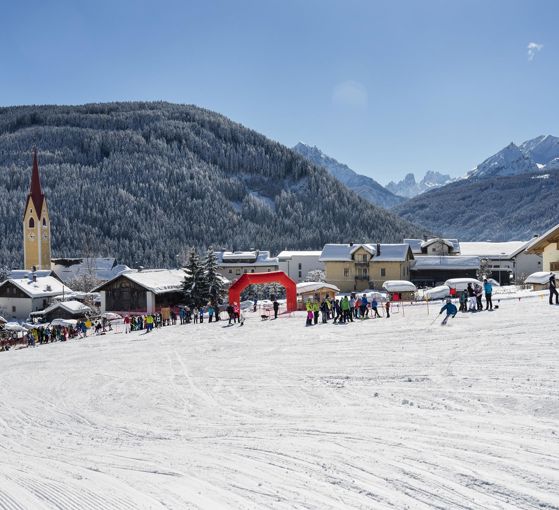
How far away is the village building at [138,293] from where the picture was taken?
162 ft

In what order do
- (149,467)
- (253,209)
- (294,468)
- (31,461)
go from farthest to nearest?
(253,209), (31,461), (149,467), (294,468)

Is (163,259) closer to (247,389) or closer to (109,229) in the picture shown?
(109,229)

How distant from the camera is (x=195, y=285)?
46625mm

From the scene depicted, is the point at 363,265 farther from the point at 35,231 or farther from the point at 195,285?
the point at 35,231

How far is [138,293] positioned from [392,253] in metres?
29.7

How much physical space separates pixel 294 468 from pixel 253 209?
7148 inches

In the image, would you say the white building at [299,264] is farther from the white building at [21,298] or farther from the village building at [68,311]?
the village building at [68,311]

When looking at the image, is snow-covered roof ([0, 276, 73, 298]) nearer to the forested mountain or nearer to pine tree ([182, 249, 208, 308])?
pine tree ([182, 249, 208, 308])

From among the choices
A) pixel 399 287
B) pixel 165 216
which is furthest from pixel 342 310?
pixel 165 216

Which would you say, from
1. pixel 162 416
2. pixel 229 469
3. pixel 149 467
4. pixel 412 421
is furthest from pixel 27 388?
pixel 412 421

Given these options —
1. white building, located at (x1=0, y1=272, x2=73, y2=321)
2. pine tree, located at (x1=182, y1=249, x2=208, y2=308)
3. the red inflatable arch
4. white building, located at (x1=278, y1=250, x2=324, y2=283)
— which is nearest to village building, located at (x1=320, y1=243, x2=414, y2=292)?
white building, located at (x1=278, y1=250, x2=324, y2=283)

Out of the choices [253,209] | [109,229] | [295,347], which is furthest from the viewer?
[253,209]

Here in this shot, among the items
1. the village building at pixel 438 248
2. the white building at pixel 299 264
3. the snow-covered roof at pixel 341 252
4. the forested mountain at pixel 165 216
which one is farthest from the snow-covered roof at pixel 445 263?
the forested mountain at pixel 165 216

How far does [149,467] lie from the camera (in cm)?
777
